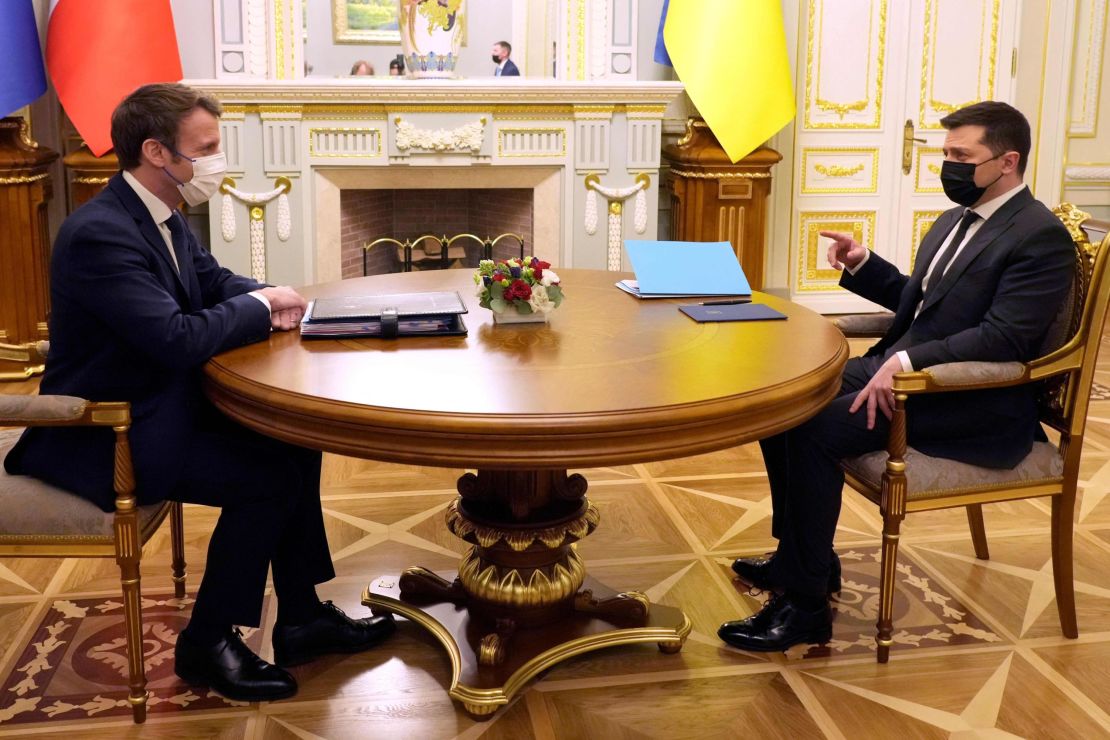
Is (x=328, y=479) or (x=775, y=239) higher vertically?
(x=775, y=239)

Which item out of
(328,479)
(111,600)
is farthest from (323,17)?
(111,600)

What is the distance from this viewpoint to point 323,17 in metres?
5.55

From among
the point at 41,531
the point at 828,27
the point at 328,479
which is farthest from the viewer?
the point at 828,27

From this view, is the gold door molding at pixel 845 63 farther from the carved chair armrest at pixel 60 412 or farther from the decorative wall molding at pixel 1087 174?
the carved chair armrest at pixel 60 412

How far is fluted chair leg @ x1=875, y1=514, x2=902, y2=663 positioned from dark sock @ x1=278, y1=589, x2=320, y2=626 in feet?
4.31

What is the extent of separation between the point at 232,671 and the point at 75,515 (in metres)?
0.50

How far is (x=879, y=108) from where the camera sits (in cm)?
Answer: 631

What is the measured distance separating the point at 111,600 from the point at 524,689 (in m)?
1.16

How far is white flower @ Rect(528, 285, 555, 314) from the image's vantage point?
2.58 meters

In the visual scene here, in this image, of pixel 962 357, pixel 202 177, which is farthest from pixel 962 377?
pixel 202 177

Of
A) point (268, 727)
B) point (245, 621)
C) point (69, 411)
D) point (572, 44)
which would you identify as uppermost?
point (572, 44)

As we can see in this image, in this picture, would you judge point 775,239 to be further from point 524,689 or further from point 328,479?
point 524,689

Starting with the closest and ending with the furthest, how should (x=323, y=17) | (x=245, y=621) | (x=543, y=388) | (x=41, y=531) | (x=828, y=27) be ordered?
(x=543, y=388)
(x=41, y=531)
(x=245, y=621)
(x=323, y=17)
(x=828, y=27)

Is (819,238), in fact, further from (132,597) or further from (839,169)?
(132,597)
